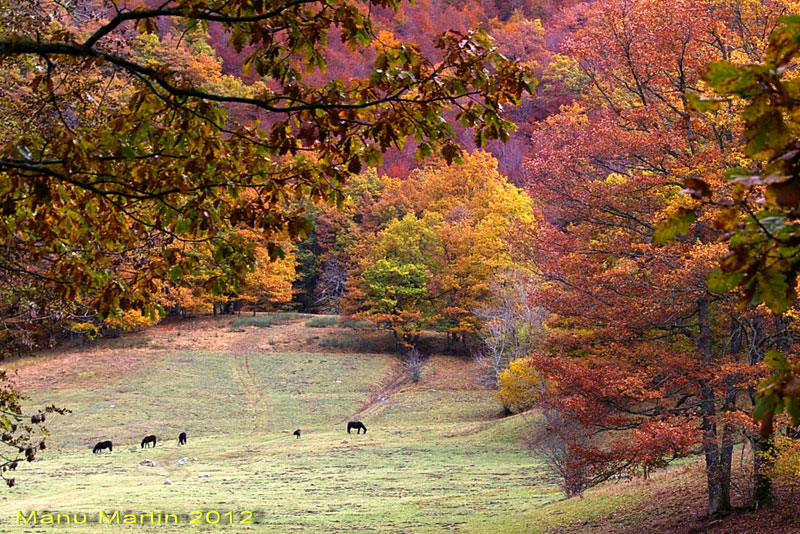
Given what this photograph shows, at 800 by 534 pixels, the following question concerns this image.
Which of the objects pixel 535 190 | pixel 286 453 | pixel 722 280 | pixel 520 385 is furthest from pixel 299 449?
pixel 722 280

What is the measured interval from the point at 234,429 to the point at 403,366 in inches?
520

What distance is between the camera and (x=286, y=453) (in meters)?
24.9

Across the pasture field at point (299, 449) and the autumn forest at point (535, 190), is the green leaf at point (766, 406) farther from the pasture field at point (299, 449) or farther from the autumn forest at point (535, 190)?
the pasture field at point (299, 449)

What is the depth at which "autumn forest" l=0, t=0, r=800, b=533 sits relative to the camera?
3.64 m

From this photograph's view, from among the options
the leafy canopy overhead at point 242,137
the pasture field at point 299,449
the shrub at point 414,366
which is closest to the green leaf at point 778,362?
the leafy canopy overhead at point 242,137

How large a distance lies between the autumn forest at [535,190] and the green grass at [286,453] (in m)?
1.61

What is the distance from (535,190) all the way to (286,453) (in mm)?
15851

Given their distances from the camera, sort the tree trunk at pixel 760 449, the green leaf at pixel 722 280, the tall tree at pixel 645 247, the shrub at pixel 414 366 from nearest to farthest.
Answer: the green leaf at pixel 722 280 < the tree trunk at pixel 760 449 < the tall tree at pixel 645 247 < the shrub at pixel 414 366

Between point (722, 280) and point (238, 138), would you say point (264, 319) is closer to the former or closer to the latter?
point (238, 138)

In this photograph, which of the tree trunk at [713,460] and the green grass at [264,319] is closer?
the tree trunk at [713,460]

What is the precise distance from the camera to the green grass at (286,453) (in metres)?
14.6

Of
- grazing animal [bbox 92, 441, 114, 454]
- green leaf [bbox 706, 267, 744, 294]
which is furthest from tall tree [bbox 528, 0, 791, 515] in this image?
grazing animal [bbox 92, 441, 114, 454]

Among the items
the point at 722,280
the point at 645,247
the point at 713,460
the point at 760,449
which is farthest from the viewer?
the point at 645,247

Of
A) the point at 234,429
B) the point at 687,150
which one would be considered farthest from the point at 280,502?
the point at 234,429
